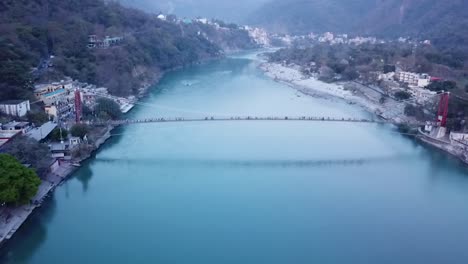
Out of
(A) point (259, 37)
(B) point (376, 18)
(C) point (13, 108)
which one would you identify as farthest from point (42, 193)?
(B) point (376, 18)

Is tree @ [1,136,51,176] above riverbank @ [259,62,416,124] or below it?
below

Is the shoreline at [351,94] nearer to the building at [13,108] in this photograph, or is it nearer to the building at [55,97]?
the building at [55,97]

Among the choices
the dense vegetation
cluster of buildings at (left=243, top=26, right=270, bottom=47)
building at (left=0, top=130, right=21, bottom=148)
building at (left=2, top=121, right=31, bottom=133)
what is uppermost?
cluster of buildings at (left=243, top=26, right=270, bottom=47)

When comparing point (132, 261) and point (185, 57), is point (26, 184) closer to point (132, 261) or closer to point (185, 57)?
point (132, 261)

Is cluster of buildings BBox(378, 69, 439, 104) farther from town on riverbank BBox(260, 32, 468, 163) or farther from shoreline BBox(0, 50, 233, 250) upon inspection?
shoreline BBox(0, 50, 233, 250)

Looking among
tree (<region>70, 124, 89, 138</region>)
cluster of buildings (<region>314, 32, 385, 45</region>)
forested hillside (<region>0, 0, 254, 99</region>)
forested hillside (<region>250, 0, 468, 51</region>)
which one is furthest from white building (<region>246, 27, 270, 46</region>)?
tree (<region>70, 124, 89, 138</region>)

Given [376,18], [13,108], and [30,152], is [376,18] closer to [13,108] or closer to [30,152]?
[13,108]
